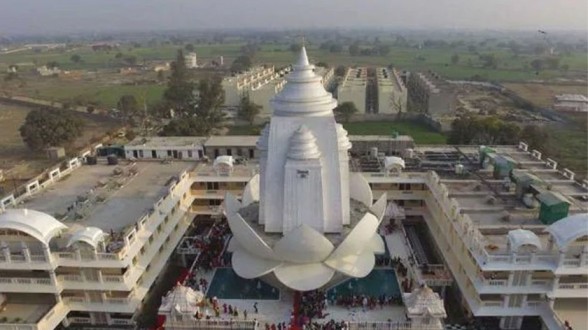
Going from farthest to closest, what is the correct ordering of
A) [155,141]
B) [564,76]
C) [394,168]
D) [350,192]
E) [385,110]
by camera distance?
[564,76] < [385,110] < [155,141] < [394,168] < [350,192]

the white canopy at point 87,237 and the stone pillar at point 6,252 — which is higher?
the white canopy at point 87,237

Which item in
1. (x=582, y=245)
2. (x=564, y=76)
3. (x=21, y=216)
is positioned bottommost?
(x=564, y=76)

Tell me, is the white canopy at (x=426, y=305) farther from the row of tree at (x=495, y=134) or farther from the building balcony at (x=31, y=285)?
the row of tree at (x=495, y=134)

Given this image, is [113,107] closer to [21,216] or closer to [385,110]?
[385,110]

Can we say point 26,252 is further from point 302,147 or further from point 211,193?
point 302,147

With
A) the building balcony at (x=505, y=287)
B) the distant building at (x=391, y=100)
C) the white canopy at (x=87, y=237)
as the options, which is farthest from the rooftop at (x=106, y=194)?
the distant building at (x=391, y=100)

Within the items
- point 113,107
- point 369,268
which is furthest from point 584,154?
point 113,107
